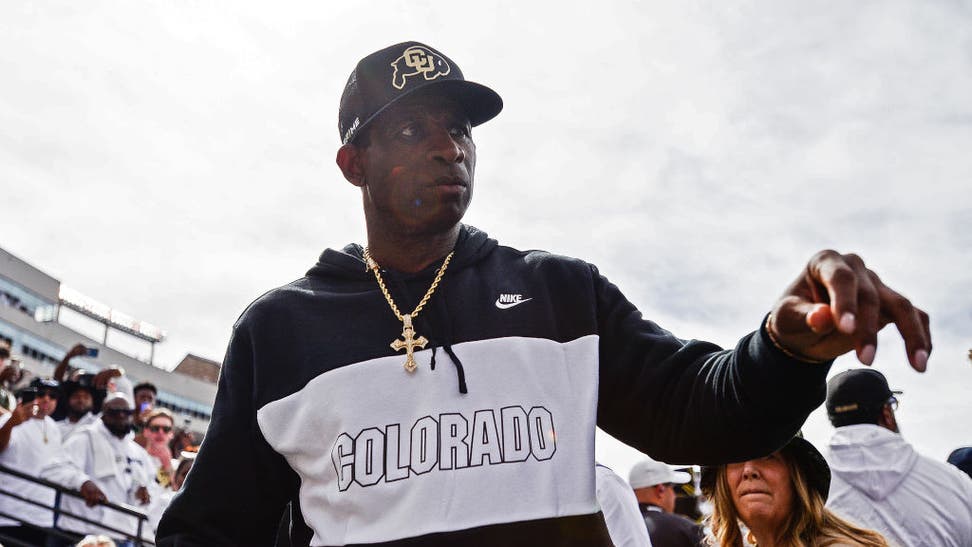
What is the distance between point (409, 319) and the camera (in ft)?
6.98

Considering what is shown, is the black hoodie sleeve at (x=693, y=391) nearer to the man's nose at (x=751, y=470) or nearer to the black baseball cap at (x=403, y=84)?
the black baseball cap at (x=403, y=84)

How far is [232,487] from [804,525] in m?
2.18

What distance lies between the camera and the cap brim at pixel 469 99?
2.33 metres

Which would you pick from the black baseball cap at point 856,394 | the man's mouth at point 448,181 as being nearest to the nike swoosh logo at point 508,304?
the man's mouth at point 448,181

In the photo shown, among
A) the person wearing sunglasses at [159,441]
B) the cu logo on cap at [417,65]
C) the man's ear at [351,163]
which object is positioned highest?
the person wearing sunglasses at [159,441]

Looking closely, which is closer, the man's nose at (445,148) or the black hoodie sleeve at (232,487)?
the black hoodie sleeve at (232,487)

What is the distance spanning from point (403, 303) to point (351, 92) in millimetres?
670

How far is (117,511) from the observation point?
344 inches

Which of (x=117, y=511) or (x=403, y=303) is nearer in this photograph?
(x=403, y=303)

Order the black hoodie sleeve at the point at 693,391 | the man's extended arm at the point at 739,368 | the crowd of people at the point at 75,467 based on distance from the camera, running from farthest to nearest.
→ 1. the crowd of people at the point at 75,467
2. the black hoodie sleeve at the point at 693,391
3. the man's extended arm at the point at 739,368

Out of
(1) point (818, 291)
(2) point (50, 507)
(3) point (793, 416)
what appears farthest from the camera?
(2) point (50, 507)

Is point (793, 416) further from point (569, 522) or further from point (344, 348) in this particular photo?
point (344, 348)

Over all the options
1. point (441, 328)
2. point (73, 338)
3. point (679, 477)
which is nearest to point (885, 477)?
point (679, 477)

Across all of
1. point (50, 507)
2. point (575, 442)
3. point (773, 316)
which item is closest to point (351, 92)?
point (575, 442)
